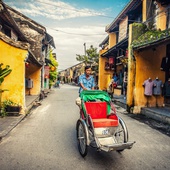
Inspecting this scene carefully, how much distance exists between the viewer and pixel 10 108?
293 inches

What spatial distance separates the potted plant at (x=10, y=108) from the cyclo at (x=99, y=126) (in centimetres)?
434

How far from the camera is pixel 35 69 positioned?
16.5m

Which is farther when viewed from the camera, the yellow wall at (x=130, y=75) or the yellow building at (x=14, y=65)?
the yellow wall at (x=130, y=75)

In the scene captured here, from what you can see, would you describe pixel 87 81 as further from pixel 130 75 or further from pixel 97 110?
pixel 130 75

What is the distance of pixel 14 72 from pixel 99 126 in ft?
17.9

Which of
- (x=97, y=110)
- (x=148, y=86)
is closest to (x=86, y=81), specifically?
(x=97, y=110)

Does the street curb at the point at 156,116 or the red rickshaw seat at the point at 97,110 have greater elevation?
the red rickshaw seat at the point at 97,110

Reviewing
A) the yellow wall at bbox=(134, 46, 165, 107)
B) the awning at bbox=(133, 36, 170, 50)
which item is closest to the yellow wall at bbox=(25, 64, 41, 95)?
the yellow wall at bbox=(134, 46, 165, 107)

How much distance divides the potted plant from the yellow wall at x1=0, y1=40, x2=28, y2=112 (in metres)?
0.18

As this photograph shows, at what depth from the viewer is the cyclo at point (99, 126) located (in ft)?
11.0

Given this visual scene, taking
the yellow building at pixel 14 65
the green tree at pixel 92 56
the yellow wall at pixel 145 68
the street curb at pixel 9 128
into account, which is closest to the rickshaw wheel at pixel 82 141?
the street curb at pixel 9 128

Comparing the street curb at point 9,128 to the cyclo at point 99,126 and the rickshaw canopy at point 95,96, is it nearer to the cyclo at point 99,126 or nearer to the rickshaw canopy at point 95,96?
the cyclo at point 99,126

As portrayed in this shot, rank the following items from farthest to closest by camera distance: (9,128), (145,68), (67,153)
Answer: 1. (145,68)
2. (9,128)
3. (67,153)

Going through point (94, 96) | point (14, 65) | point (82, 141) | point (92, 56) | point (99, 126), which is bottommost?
point (82, 141)
